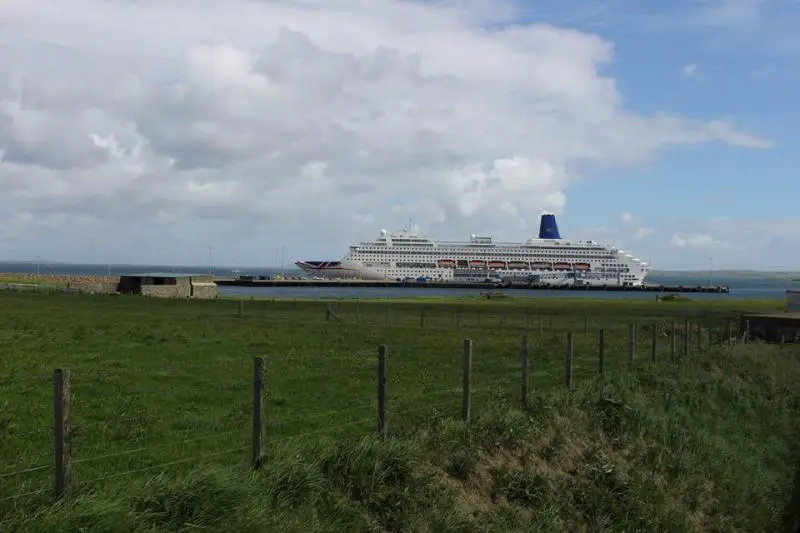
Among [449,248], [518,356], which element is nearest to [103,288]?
[518,356]

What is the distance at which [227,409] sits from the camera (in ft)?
39.8

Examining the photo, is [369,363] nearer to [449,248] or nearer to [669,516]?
[669,516]

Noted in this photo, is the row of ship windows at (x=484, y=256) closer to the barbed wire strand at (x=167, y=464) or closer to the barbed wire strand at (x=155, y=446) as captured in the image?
the barbed wire strand at (x=155, y=446)

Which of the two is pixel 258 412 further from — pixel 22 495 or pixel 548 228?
pixel 548 228

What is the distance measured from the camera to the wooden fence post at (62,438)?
6023 millimetres

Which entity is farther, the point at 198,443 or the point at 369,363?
the point at 369,363

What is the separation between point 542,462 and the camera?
10602 millimetres

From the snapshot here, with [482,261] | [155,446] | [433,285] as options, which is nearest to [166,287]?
[155,446]

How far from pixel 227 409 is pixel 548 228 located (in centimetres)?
18801

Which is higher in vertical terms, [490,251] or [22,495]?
[490,251]

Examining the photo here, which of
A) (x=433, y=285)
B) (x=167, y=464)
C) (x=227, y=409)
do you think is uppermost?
(x=167, y=464)

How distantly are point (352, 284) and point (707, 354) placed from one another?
15067 centimetres

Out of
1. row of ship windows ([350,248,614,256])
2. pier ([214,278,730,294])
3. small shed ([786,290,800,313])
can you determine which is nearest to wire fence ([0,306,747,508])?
small shed ([786,290,800,313])

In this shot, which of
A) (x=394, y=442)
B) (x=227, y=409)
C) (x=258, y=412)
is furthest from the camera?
(x=227, y=409)
